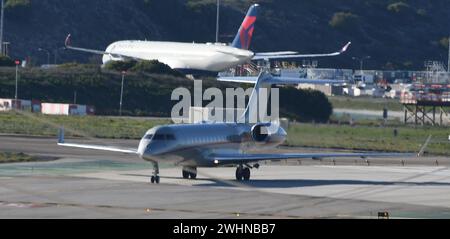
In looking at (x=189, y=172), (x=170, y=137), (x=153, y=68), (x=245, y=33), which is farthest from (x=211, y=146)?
(x=245, y=33)

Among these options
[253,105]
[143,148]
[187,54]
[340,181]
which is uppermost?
[187,54]

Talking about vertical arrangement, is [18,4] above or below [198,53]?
above

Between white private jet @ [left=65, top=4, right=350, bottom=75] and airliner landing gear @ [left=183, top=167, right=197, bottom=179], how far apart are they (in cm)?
6971

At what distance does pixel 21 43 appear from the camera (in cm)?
17538

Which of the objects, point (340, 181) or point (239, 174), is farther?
point (340, 181)

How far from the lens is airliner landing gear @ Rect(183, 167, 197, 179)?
5725 cm

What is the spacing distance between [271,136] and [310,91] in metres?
53.3

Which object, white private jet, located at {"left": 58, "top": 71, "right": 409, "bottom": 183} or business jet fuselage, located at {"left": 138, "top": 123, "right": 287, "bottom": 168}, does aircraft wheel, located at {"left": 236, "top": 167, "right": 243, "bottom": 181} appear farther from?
business jet fuselage, located at {"left": 138, "top": 123, "right": 287, "bottom": 168}

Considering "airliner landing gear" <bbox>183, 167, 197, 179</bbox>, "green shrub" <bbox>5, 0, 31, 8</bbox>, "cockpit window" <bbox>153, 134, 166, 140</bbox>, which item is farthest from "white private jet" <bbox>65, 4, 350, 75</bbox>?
"cockpit window" <bbox>153, 134, 166, 140</bbox>

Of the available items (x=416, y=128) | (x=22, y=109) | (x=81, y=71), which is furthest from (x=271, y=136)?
(x=81, y=71)

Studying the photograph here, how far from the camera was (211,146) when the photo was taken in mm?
56344

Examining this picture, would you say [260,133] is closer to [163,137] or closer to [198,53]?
[163,137]

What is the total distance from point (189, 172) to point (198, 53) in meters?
73.6
